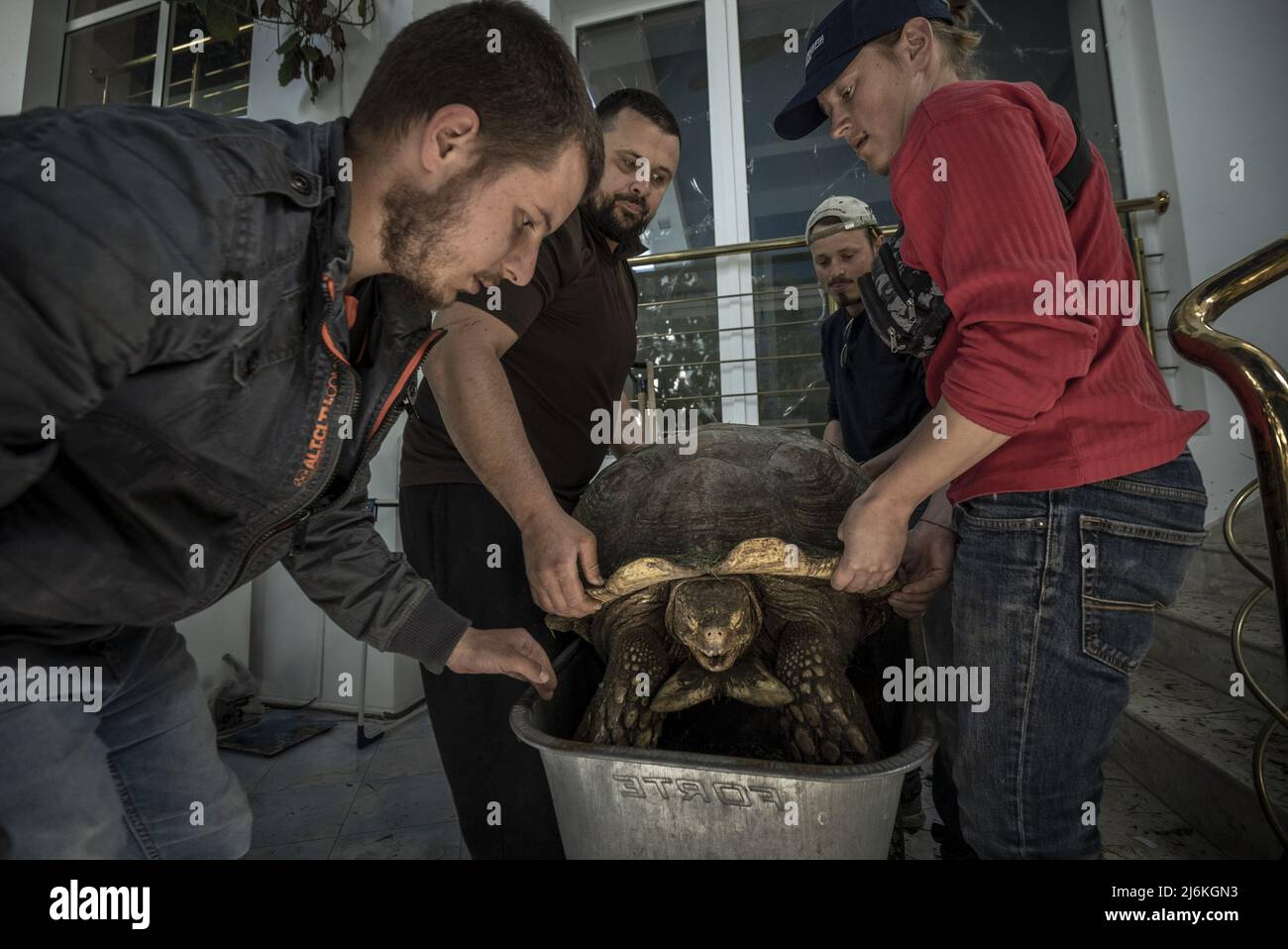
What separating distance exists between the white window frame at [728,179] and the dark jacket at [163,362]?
3.77 meters

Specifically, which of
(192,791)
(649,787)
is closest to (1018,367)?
(649,787)

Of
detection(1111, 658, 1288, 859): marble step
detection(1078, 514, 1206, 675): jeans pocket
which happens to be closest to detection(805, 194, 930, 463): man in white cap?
detection(1078, 514, 1206, 675): jeans pocket

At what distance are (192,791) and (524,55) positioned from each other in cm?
145

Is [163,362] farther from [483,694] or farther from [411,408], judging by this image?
[483,694]

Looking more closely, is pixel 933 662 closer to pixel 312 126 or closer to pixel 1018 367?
pixel 1018 367

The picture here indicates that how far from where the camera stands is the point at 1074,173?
1115mm

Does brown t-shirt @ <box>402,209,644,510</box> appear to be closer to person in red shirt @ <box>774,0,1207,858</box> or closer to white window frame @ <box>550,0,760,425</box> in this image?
person in red shirt @ <box>774,0,1207,858</box>

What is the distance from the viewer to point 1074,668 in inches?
42.3

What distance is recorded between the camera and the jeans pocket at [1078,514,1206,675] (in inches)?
42.0

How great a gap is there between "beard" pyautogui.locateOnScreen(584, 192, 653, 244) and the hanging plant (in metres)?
3.32

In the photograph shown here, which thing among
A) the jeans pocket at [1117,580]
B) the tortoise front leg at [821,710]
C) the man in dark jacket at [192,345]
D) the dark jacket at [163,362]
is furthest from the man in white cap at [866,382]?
the dark jacket at [163,362]

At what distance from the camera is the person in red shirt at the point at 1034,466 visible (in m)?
0.99

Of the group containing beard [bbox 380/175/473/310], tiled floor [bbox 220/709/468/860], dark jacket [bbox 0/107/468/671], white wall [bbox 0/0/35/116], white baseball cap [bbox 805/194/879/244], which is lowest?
tiled floor [bbox 220/709/468/860]

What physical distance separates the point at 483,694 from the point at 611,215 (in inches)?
56.9
